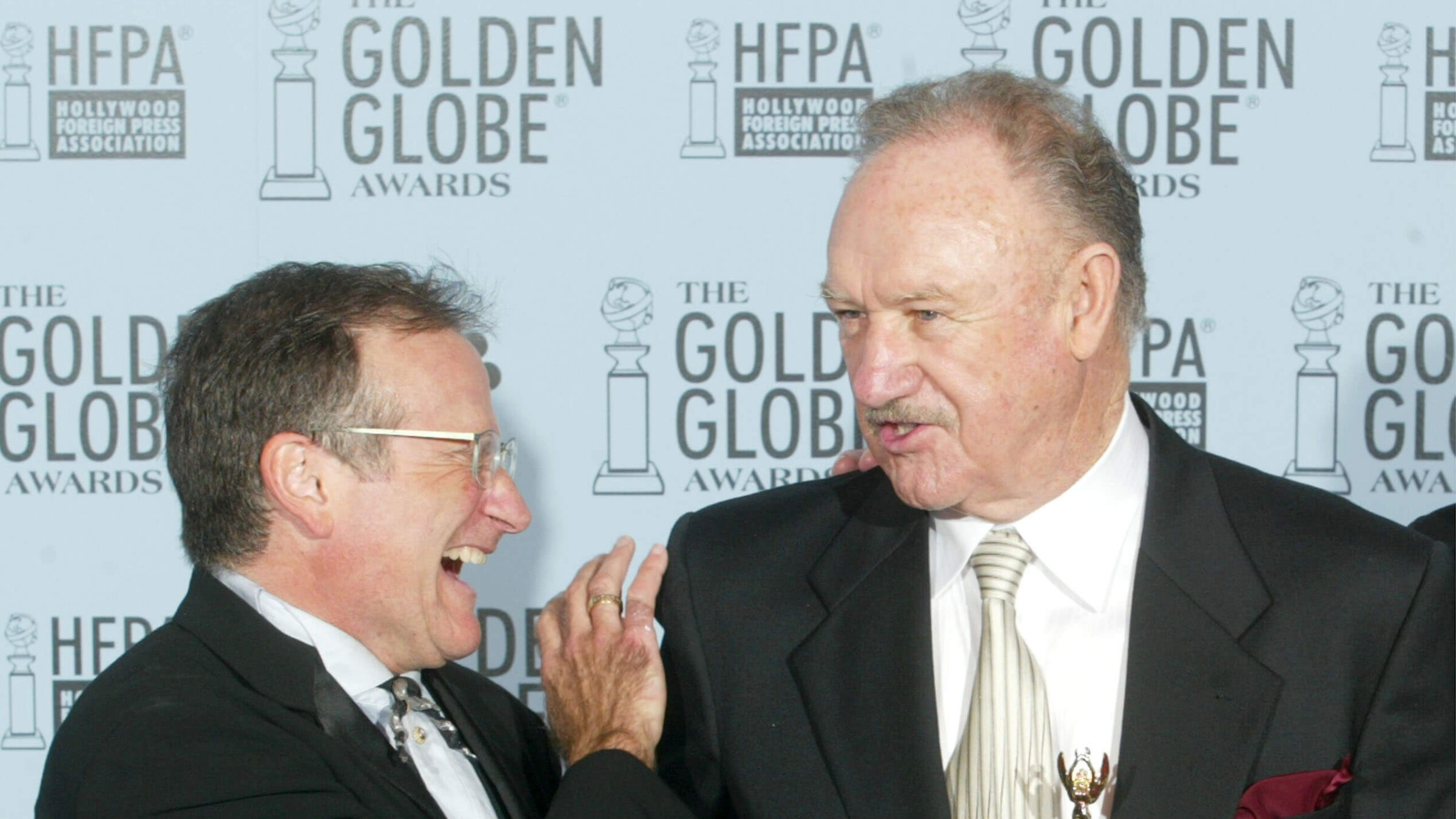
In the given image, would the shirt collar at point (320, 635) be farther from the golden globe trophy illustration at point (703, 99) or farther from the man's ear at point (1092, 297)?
the golden globe trophy illustration at point (703, 99)

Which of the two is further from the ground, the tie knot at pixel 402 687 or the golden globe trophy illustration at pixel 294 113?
the golden globe trophy illustration at pixel 294 113

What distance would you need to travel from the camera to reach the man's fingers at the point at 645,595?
1.98 metres

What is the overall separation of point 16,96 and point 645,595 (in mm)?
1809

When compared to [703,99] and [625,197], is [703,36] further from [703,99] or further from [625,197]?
[625,197]

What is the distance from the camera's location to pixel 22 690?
9.80 ft

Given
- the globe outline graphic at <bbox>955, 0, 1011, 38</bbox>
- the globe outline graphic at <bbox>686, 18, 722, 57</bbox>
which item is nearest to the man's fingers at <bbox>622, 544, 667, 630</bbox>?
the globe outline graphic at <bbox>686, 18, 722, 57</bbox>

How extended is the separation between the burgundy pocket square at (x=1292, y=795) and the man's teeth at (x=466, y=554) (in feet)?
3.49

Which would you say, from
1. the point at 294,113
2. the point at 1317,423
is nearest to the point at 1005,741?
the point at 1317,423

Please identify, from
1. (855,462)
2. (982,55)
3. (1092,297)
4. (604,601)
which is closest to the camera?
(1092,297)

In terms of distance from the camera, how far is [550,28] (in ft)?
9.51

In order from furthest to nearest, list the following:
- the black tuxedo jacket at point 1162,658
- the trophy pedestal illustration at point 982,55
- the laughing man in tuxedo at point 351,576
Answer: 1. the trophy pedestal illustration at point 982,55
2. the laughing man in tuxedo at point 351,576
3. the black tuxedo jacket at point 1162,658

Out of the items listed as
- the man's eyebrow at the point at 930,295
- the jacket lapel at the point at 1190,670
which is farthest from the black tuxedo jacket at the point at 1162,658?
the man's eyebrow at the point at 930,295

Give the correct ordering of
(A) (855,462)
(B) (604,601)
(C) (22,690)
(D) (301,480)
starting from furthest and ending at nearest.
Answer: (C) (22,690) < (A) (855,462) < (B) (604,601) < (D) (301,480)

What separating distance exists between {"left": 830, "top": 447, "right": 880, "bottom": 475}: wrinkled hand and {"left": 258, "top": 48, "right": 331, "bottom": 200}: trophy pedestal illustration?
1.26 meters
